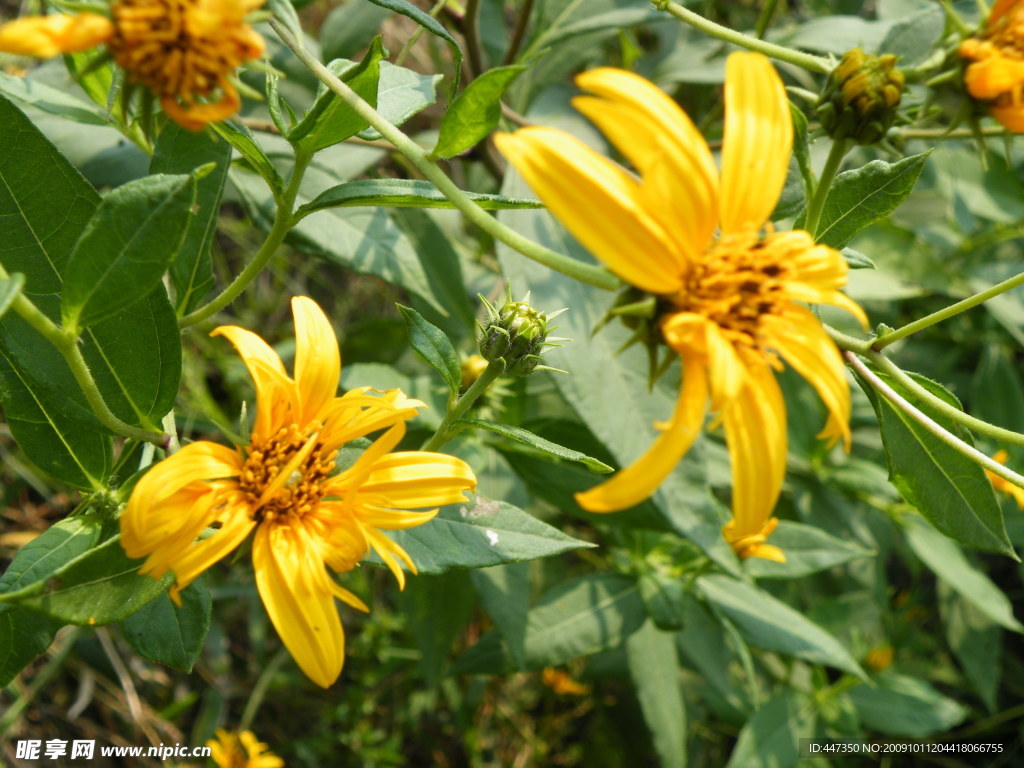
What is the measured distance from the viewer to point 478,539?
51.7 inches

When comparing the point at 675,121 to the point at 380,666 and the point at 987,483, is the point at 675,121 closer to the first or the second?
the point at 987,483

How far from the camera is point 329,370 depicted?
129 centimetres

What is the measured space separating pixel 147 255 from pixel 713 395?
70cm

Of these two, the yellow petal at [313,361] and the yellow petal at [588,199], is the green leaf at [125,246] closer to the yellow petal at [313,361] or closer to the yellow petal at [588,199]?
the yellow petal at [313,361]

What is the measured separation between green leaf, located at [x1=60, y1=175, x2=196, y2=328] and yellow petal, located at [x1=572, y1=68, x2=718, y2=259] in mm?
489

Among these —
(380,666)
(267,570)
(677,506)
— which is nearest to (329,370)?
(267,570)

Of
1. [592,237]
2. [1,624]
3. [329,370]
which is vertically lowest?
[1,624]

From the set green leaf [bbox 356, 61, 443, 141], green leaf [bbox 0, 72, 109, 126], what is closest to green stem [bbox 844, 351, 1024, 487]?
green leaf [bbox 356, 61, 443, 141]

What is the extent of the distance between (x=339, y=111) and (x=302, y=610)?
2.35 feet

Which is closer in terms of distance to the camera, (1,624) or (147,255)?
(147,255)

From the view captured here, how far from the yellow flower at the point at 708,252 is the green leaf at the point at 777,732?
1.87 metres

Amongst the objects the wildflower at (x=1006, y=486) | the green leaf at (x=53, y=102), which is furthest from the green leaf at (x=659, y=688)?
the green leaf at (x=53, y=102)

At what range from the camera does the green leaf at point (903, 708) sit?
9.27ft

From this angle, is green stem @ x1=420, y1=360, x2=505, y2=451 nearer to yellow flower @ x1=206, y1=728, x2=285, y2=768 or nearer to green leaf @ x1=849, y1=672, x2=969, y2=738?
yellow flower @ x1=206, y1=728, x2=285, y2=768
